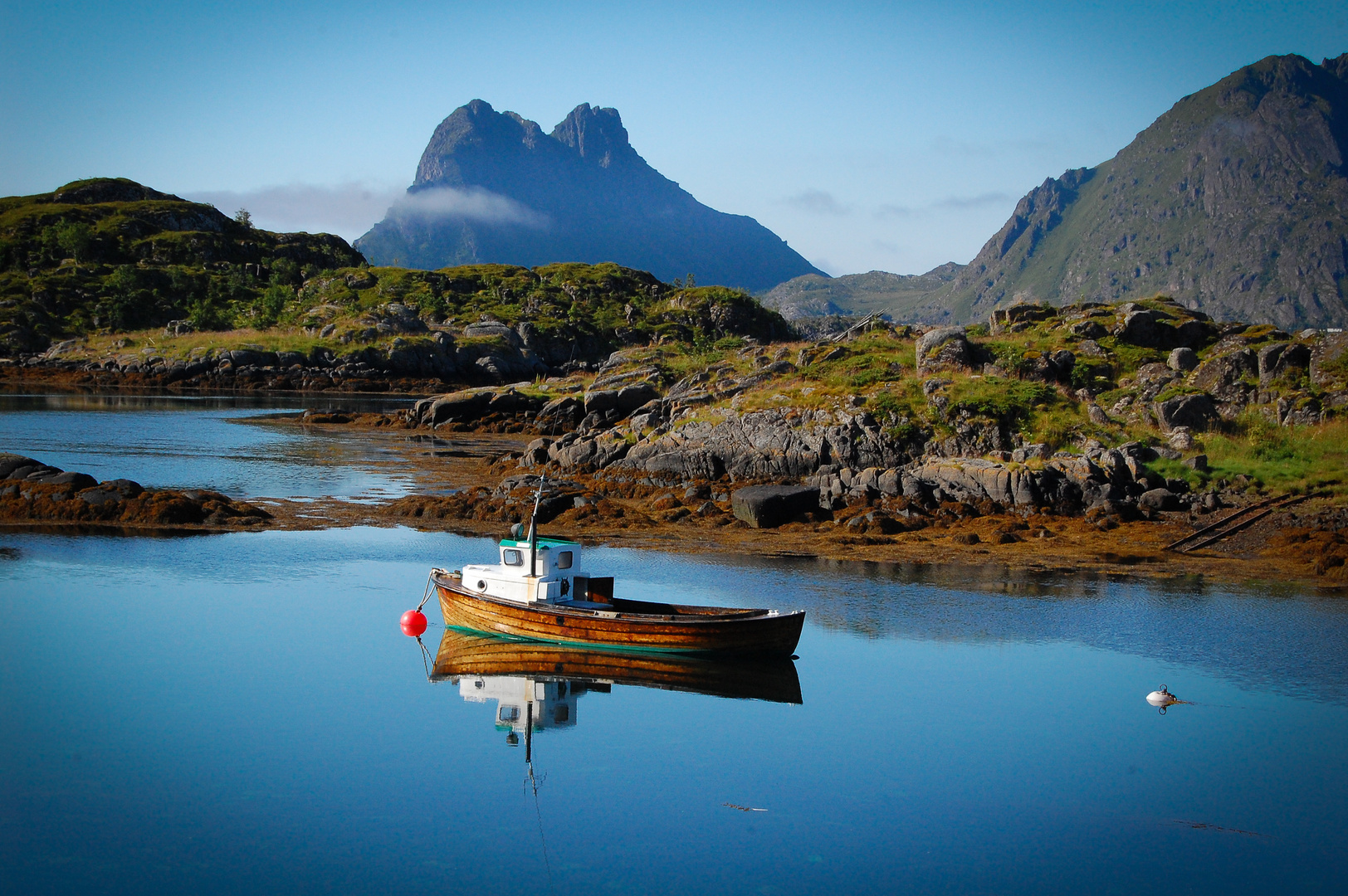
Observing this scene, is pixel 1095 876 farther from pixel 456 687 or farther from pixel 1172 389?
pixel 1172 389

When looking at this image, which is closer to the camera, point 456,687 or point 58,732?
point 58,732

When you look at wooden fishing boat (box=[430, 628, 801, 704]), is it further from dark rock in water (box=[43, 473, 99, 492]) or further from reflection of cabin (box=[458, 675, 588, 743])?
dark rock in water (box=[43, 473, 99, 492])

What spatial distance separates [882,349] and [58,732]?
4143 centimetres

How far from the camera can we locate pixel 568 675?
21.2m

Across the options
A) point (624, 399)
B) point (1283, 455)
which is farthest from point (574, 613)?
point (624, 399)

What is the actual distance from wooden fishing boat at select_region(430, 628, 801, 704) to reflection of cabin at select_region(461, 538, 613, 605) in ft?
4.23

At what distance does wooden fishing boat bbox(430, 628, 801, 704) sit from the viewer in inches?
805

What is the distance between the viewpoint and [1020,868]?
13.1 metres

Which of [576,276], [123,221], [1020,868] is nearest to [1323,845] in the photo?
[1020,868]

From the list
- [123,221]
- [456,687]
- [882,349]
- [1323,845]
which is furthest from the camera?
[123,221]

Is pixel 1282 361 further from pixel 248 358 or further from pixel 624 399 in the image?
pixel 248 358

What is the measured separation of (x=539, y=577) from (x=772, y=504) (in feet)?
51.1

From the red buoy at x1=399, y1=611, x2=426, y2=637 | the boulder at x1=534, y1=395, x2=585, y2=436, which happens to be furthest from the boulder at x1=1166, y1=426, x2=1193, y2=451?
the boulder at x1=534, y1=395, x2=585, y2=436

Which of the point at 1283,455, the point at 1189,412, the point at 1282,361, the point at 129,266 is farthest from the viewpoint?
the point at 129,266
